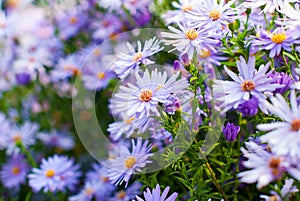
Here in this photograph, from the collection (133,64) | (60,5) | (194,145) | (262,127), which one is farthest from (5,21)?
(262,127)

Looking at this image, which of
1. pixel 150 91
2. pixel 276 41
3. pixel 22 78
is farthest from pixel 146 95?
pixel 22 78

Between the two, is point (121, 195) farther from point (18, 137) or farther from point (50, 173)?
point (18, 137)

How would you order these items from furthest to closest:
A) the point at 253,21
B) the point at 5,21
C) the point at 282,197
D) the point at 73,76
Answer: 1. the point at 5,21
2. the point at 73,76
3. the point at 253,21
4. the point at 282,197

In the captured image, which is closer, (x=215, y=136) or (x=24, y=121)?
(x=215, y=136)

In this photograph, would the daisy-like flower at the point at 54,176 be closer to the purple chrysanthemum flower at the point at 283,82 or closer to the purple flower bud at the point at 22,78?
the purple flower bud at the point at 22,78

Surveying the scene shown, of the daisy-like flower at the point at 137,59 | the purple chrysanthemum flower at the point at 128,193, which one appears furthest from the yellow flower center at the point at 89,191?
the daisy-like flower at the point at 137,59

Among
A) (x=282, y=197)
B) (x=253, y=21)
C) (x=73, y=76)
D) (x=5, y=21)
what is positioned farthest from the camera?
(x=5, y=21)

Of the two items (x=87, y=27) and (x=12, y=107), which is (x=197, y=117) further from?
(x=12, y=107)
